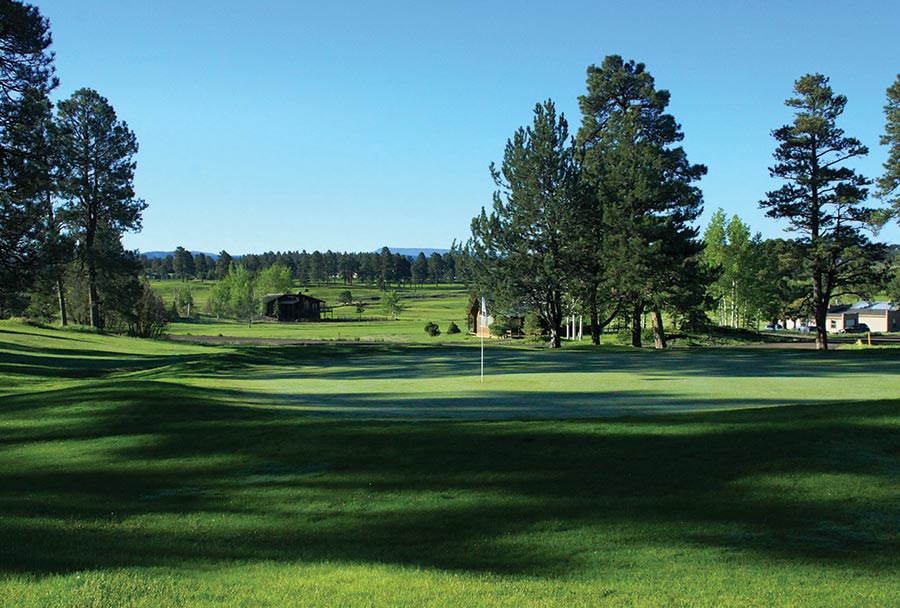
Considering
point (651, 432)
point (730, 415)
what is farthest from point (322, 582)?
point (730, 415)

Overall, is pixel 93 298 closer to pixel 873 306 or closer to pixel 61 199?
pixel 61 199

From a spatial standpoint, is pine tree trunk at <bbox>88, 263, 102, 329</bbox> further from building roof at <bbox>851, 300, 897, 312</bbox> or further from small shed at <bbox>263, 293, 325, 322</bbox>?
building roof at <bbox>851, 300, 897, 312</bbox>

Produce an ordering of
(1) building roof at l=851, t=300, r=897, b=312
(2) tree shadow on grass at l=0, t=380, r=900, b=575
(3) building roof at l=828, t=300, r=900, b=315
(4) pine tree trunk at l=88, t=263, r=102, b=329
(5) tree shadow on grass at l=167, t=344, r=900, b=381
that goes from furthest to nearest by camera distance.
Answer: (3) building roof at l=828, t=300, r=900, b=315 → (1) building roof at l=851, t=300, r=897, b=312 → (4) pine tree trunk at l=88, t=263, r=102, b=329 → (5) tree shadow on grass at l=167, t=344, r=900, b=381 → (2) tree shadow on grass at l=0, t=380, r=900, b=575

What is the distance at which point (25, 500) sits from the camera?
33.3 feet

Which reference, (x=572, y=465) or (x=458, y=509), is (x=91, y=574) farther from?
(x=572, y=465)

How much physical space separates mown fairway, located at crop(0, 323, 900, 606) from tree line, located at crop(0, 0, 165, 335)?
13.8 m

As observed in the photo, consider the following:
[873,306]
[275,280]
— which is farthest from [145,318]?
[873,306]

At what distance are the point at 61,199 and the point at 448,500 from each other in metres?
56.0

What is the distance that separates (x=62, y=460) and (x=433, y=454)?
21.7ft

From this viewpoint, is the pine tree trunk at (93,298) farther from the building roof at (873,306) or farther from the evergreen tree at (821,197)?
the building roof at (873,306)

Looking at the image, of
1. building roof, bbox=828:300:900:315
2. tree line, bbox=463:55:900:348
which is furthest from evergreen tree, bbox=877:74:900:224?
building roof, bbox=828:300:900:315

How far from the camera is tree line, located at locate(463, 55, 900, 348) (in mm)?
44188

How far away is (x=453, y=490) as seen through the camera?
33.0 feet

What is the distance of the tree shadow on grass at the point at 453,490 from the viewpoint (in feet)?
26.1
